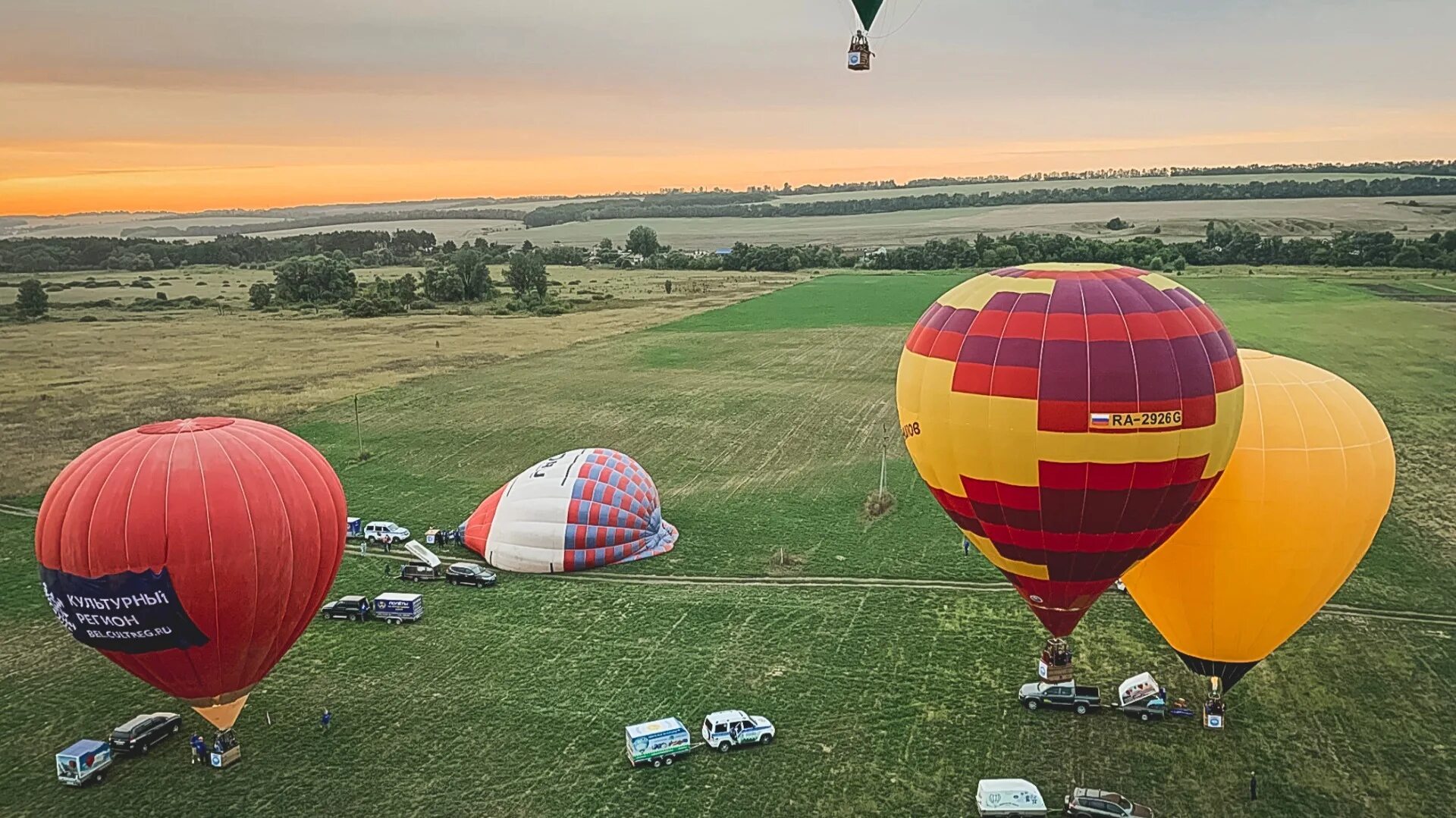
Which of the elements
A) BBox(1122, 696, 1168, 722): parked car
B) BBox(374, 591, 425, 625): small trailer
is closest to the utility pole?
BBox(374, 591, 425, 625): small trailer

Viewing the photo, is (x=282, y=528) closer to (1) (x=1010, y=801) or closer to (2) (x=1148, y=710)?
(1) (x=1010, y=801)

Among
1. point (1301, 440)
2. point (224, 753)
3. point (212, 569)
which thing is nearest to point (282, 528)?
point (212, 569)

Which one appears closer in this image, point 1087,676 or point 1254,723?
point 1254,723

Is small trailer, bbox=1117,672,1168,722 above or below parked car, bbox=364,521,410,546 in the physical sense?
below

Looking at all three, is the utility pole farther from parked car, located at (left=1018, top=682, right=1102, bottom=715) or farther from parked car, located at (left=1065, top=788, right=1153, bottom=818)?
parked car, located at (left=1065, top=788, right=1153, bottom=818)

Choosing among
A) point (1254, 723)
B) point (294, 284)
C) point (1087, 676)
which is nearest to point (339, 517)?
point (1087, 676)

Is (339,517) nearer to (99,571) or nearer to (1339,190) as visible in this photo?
(99,571)

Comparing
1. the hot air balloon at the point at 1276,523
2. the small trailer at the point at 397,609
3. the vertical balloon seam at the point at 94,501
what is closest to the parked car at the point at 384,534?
the small trailer at the point at 397,609
